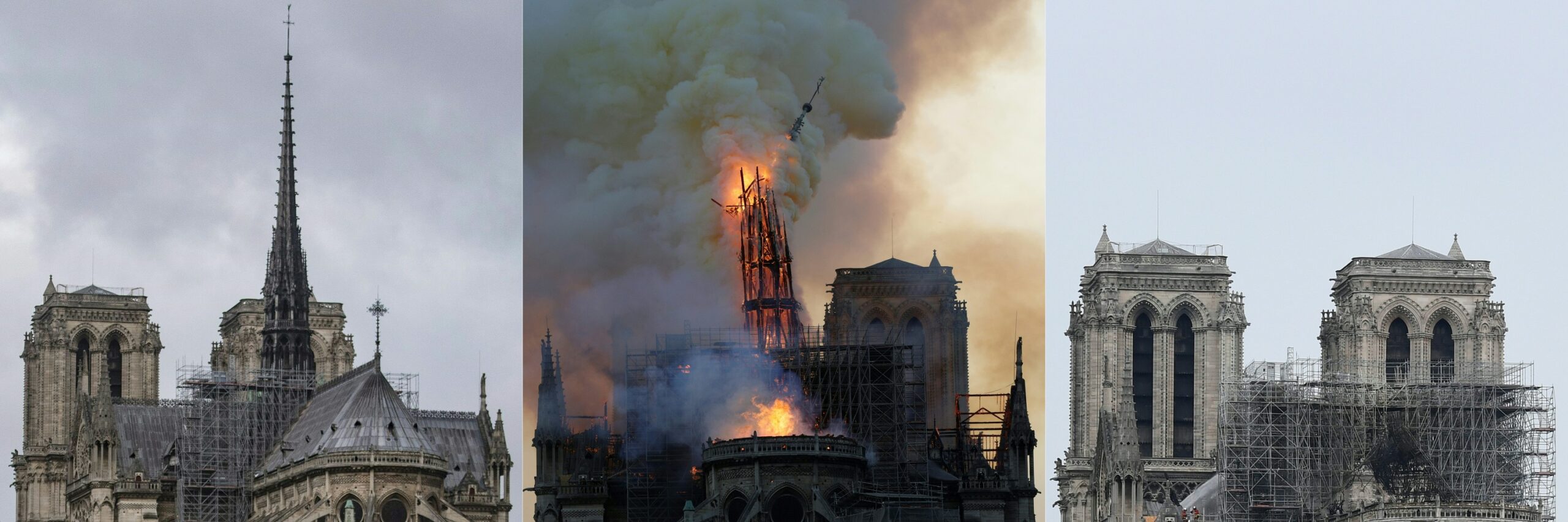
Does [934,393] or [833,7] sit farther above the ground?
[833,7]

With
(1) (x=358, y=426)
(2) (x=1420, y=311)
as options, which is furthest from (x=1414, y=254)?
(1) (x=358, y=426)

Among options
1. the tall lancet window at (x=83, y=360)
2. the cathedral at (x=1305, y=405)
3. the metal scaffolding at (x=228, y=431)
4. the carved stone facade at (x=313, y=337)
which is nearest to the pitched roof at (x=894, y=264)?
the cathedral at (x=1305, y=405)

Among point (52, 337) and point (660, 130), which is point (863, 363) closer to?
point (660, 130)

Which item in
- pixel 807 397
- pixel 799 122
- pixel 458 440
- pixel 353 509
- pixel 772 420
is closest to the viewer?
pixel 772 420

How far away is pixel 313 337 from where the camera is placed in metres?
188

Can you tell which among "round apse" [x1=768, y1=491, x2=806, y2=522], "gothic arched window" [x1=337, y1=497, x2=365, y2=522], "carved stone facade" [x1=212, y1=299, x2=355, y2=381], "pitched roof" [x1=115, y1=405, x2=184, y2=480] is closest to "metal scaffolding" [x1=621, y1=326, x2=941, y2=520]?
"round apse" [x1=768, y1=491, x2=806, y2=522]

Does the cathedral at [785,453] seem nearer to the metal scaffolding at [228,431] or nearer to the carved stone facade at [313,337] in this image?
the metal scaffolding at [228,431]

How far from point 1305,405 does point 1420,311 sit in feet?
88.2

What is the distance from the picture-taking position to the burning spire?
132m

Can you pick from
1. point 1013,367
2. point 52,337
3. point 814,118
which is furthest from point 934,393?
point 52,337

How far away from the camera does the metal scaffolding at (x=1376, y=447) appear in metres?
143

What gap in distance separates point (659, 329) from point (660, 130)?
798cm

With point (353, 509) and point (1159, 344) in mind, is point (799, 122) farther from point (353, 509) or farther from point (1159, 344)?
point (1159, 344)

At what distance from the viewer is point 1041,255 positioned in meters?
135
